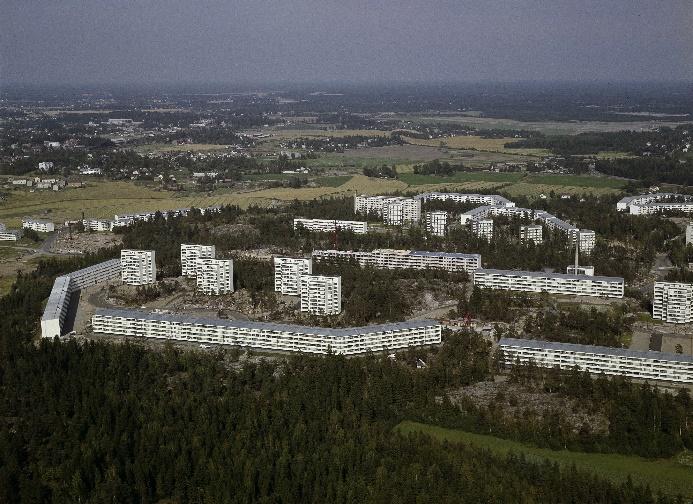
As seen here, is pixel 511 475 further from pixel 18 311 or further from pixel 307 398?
pixel 18 311

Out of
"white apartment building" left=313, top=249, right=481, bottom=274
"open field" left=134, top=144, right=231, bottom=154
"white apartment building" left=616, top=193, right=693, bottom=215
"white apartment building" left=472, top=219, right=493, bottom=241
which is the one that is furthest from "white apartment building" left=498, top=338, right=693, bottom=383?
"open field" left=134, top=144, right=231, bottom=154

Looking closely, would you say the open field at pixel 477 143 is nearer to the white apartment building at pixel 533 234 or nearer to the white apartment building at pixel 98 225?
the white apartment building at pixel 533 234

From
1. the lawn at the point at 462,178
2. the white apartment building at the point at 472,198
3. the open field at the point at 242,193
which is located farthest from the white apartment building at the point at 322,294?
the lawn at the point at 462,178

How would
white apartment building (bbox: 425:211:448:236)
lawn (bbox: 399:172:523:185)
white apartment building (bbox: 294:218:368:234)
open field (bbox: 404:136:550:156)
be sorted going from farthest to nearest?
open field (bbox: 404:136:550:156) → lawn (bbox: 399:172:523:185) → white apartment building (bbox: 294:218:368:234) → white apartment building (bbox: 425:211:448:236)

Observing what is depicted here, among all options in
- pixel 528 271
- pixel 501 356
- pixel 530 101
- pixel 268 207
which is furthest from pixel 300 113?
pixel 501 356

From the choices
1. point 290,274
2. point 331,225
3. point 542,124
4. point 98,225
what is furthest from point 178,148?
point 290,274

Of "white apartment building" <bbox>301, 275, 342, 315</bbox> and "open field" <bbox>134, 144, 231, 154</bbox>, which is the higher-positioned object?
"open field" <bbox>134, 144, 231, 154</bbox>

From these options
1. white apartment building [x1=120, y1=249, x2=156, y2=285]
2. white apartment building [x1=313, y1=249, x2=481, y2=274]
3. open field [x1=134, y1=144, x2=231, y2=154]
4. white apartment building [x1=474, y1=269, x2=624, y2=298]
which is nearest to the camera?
white apartment building [x1=474, y1=269, x2=624, y2=298]

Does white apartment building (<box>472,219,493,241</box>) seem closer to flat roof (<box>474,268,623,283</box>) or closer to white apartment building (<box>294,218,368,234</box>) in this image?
white apartment building (<box>294,218,368,234</box>)
